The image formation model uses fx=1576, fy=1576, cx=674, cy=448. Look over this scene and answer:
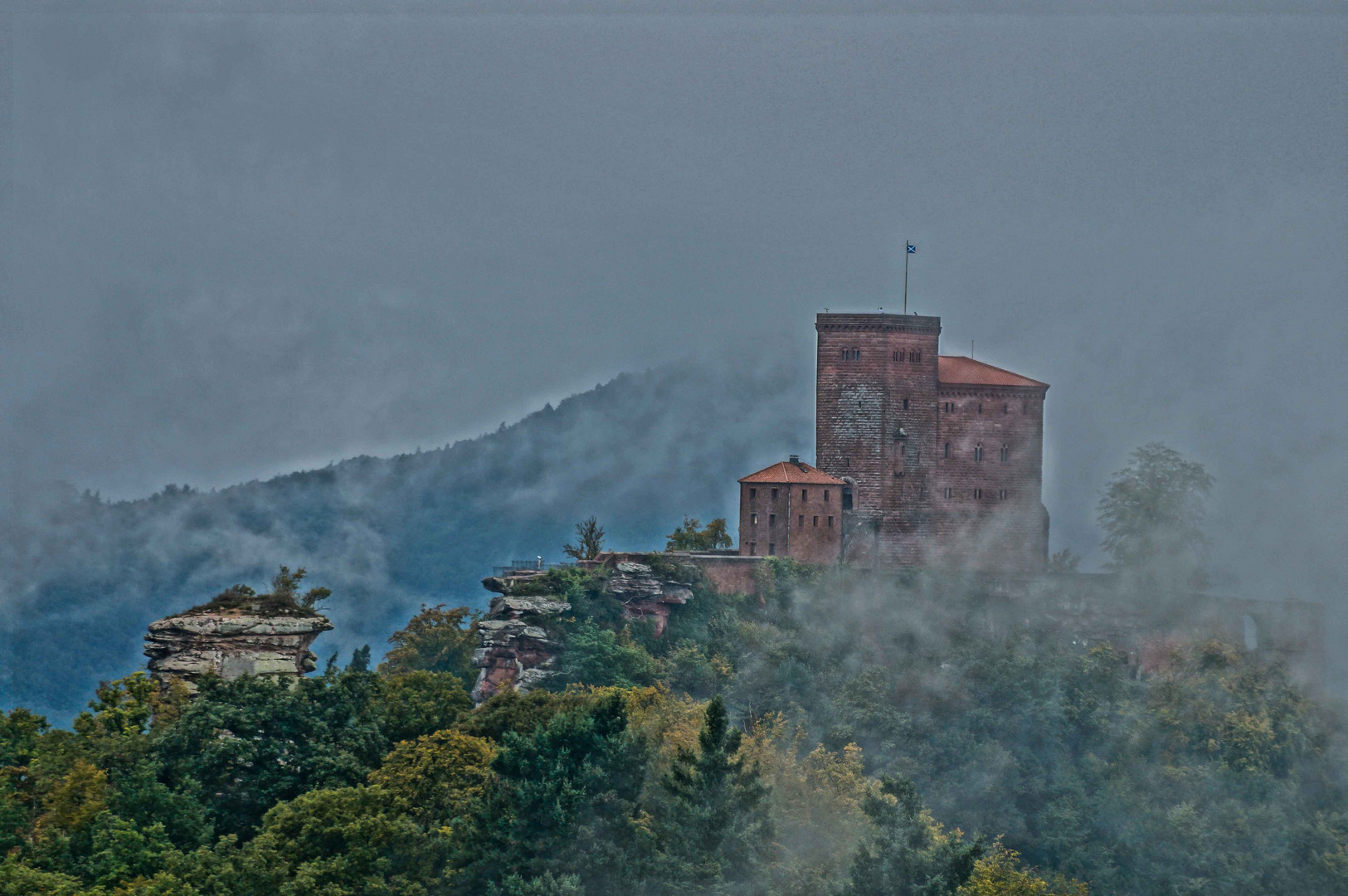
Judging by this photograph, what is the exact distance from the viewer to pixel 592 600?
6091cm

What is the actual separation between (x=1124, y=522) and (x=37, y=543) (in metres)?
73.8

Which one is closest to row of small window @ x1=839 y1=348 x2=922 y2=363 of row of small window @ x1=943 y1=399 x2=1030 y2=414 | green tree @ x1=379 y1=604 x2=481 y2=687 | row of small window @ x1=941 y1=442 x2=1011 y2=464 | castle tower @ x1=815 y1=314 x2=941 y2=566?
castle tower @ x1=815 y1=314 x2=941 y2=566

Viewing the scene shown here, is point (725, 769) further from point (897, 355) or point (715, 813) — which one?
point (897, 355)

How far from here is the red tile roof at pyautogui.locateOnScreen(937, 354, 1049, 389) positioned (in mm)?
65562

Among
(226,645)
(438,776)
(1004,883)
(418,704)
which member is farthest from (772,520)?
(438,776)

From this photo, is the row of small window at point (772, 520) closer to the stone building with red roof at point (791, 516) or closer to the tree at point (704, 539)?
the stone building with red roof at point (791, 516)

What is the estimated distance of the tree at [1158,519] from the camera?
224 ft

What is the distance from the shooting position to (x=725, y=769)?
141 ft

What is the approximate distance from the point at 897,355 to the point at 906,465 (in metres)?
4.53

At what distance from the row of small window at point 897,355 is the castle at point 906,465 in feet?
0.11

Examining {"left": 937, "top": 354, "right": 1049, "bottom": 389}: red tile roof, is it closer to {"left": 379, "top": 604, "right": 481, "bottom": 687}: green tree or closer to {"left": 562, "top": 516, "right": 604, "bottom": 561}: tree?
{"left": 562, "top": 516, "right": 604, "bottom": 561}: tree

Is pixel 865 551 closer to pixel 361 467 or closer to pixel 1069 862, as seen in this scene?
pixel 1069 862

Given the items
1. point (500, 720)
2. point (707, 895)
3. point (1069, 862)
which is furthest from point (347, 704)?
point (1069, 862)

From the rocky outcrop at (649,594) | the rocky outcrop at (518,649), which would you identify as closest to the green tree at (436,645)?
the rocky outcrop at (518,649)
